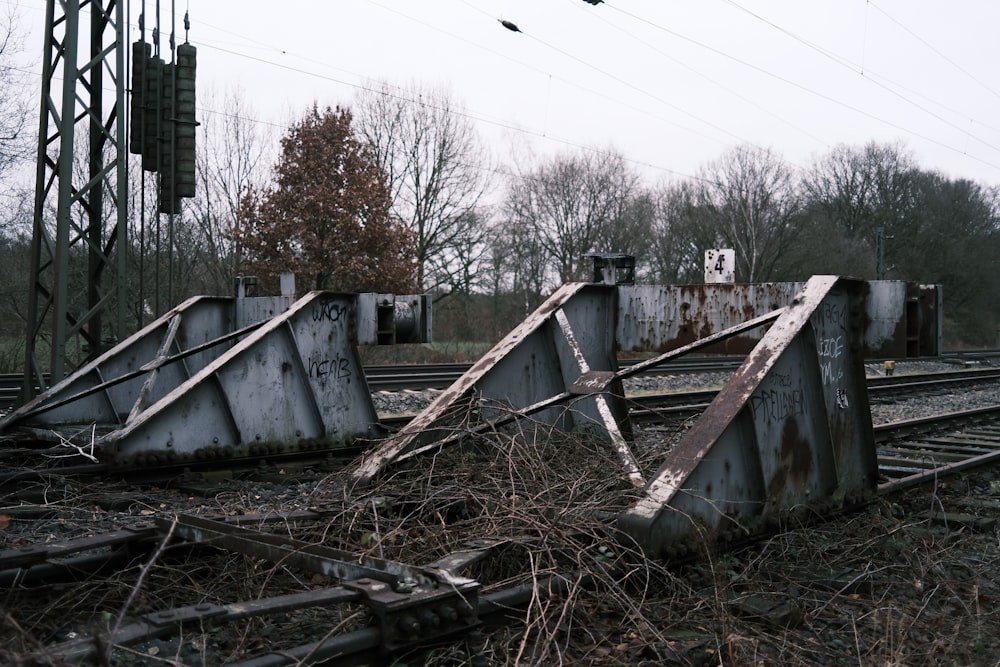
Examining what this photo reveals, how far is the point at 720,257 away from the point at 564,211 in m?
34.0

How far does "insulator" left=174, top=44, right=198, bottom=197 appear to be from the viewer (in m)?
12.4

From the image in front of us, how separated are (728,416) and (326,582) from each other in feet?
7.21

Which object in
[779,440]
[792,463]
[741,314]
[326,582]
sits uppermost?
[741,314]

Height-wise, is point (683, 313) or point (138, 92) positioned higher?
point (138, 92)

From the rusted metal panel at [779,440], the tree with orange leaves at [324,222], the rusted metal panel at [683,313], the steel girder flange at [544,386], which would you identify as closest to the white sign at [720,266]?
the rusted metal panel at [683,313]

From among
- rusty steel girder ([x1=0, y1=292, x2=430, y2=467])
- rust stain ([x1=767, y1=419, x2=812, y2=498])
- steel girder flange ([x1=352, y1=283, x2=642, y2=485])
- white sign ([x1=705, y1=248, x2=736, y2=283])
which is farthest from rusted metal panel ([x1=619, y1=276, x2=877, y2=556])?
rusty steel girder ([x1=0, y1=292, x2=430, y2=467])

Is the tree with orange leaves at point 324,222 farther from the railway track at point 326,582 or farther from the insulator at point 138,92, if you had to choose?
the railway track at point 326,582

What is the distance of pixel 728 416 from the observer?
4.47 meters

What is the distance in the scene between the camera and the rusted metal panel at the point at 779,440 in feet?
13.7

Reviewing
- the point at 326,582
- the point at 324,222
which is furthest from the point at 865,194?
the point at 326,582

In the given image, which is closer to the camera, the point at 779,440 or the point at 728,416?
the point at 728,416

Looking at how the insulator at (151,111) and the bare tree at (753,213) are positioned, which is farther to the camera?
the bare tree at (753,213)

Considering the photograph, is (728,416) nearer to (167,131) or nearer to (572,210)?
(167,131)

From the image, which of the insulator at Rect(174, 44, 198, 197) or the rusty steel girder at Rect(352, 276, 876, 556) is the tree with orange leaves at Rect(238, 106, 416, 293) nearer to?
the insulator at Rect(174, 44, 198, 197)
